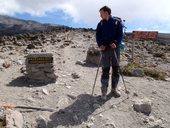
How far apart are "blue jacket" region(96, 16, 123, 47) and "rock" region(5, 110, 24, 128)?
316cm

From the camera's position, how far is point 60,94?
36.2 feet

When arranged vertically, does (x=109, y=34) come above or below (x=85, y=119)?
above

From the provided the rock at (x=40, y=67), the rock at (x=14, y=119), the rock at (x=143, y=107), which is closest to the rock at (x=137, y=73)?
the rock at (x=40, y=67)

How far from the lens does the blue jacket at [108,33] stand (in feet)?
34.7

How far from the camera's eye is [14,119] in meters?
8.63

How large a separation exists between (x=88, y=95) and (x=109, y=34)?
186cm

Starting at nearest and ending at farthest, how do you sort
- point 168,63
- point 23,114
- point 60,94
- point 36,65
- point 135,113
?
point 23,114 < point 135,113 < point 60,94 < point 36,65 < point 168,63

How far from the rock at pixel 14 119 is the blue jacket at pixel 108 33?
316 cm

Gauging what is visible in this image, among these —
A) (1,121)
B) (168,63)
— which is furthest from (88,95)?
(168,63)

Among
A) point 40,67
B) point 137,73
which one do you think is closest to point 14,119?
point 40,67

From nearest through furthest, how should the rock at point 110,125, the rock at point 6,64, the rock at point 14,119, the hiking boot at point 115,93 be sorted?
the rock at point 14,119 → the rock at point 110,125 → the hiking boot at point 115,93 → the rock at point 6,64

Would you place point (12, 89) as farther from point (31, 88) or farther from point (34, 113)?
point (34, 113)

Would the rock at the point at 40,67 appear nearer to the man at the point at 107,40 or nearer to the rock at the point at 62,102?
the rock at the point at 62,102

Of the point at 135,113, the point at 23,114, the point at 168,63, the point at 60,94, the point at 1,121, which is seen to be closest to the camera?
the point at 1,121
